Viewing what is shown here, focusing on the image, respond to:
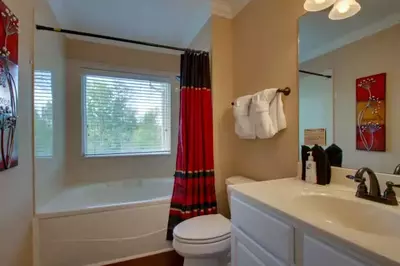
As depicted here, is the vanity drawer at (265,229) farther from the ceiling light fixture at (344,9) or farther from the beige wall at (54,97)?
the beige wall at (54,97)

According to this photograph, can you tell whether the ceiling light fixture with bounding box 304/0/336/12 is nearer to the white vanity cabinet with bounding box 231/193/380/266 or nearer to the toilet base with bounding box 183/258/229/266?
the white vanity cabinet with bounding box 231/193/380/266

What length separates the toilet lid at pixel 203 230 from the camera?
1409 mm

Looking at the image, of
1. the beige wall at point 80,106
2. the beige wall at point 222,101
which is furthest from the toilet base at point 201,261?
the beige wall at point 80,106

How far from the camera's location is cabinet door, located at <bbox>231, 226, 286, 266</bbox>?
92cm

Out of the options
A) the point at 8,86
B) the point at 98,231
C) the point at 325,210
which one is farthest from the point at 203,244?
the point at 8,86

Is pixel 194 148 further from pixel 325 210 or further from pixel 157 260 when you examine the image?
pixel 325 210

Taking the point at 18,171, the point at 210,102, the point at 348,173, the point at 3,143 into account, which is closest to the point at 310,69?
the point at 348,173

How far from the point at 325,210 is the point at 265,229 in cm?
32

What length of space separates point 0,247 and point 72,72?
2.02 meters

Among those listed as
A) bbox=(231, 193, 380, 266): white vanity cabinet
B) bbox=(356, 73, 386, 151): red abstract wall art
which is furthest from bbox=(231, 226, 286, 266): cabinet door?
bbox=(356, 73, 386, 151): red abstract wall art

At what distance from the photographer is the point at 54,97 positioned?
2.18 meters

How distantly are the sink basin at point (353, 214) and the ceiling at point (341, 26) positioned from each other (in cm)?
86

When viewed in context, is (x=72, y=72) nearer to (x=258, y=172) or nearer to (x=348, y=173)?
(x=258, y=172)

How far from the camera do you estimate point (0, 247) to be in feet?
3.71
